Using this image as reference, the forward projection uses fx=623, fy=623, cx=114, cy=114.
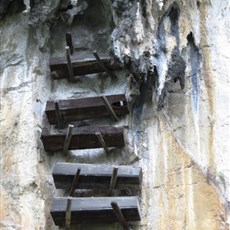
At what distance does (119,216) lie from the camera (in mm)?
4496

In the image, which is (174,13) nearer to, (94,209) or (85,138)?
(85,138)

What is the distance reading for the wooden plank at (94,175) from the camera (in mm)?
4664

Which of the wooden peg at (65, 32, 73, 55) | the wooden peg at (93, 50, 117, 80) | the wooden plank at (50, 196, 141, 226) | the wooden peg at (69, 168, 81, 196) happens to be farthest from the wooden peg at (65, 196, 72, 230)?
the wooden peg at (65, 32, 73, 55)

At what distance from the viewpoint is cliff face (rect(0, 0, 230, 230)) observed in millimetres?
4684

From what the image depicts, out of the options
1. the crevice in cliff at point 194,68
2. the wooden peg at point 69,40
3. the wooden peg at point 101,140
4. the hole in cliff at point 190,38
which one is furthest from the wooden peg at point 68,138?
the hole in cliff at point 190,38

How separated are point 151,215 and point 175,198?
0.22 meters

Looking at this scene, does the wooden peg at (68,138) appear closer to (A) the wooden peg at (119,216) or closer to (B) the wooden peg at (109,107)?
(B) the wooden peg at (109,107)

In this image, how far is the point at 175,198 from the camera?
4652mm

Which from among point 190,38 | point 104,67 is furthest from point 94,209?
point 190,38

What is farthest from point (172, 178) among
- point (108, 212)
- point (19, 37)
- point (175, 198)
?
point (19, 37)

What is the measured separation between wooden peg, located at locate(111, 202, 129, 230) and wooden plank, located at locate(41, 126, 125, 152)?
0.60 meters

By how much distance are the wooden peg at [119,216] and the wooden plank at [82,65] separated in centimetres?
128

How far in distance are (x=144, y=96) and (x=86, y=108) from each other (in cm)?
48

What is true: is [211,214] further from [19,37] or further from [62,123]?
[19,37]
